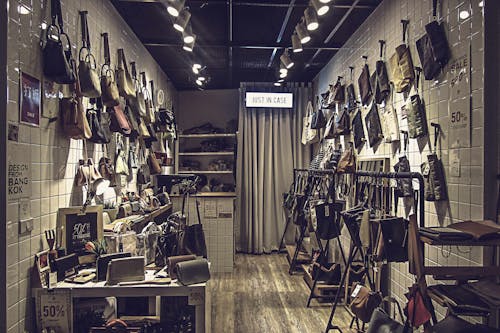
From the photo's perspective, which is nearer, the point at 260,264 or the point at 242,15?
the point at 242,15

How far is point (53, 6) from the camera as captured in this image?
2.43 metres

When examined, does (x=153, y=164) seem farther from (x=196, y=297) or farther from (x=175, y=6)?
(x=196, y=297)

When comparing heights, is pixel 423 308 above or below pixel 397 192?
below

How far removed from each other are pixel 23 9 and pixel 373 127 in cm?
283

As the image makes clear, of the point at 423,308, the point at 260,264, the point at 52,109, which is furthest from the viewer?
the point at 260,264

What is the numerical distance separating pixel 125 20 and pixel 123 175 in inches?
61.2

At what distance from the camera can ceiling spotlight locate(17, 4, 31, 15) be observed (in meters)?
2.06

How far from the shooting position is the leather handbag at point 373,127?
3.49 meters

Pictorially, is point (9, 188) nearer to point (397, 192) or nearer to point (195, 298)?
point (195, 298)

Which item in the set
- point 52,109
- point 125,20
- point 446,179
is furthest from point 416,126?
point 125,20

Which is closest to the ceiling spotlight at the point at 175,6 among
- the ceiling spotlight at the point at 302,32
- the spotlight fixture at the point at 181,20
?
the spotlight fixture at the point at 181,20

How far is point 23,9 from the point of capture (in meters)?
2.10

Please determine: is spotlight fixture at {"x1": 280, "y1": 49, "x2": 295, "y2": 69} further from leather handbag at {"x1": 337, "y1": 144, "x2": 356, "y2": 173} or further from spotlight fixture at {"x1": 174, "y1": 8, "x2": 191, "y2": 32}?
spotlight fixture at {"x1": 174, "y1": 8, "x2": 191, "y2": 32}

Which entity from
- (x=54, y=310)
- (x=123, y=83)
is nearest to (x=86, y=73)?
(x=123, y=83)
